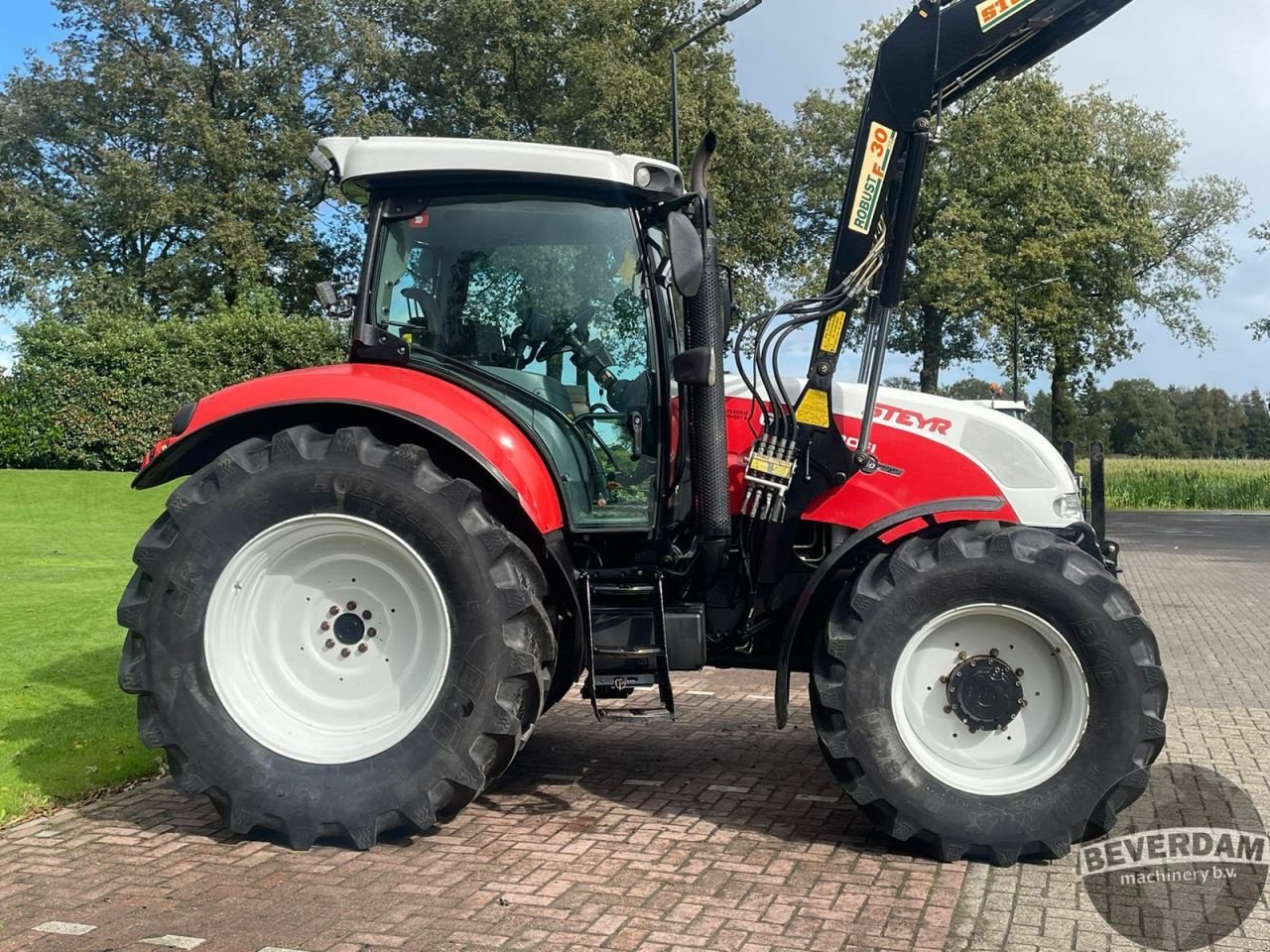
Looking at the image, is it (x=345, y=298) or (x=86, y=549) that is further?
(x=86, y=549)

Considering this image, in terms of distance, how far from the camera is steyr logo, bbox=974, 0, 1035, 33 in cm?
492

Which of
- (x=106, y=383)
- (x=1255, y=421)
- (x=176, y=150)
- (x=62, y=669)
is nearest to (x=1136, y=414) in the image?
(x=1255, y=421)

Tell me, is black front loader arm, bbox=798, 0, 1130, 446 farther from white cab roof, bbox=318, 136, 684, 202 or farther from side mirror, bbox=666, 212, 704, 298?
white cab roof, bbox=318, 136, 684, 202

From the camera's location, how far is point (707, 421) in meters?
5.02

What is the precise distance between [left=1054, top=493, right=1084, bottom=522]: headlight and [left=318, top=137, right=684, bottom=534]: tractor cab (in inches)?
66.3

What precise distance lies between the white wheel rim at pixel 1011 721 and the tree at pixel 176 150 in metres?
31.7

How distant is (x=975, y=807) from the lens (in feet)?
14.8

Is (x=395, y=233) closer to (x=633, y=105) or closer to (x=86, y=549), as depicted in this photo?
(x=86, y=549)

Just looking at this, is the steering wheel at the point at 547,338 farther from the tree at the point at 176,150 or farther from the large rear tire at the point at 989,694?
the tree at the point at 176,150

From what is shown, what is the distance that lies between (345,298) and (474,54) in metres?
28.7

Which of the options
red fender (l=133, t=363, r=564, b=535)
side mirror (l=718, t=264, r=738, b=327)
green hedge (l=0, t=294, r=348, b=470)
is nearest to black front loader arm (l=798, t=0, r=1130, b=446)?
side mirror (l=718, t=264, r=738, b=327)

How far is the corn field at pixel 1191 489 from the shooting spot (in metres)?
35.6

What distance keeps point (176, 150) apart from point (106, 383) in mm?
10003

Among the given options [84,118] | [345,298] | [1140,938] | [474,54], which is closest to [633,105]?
[474,54]
